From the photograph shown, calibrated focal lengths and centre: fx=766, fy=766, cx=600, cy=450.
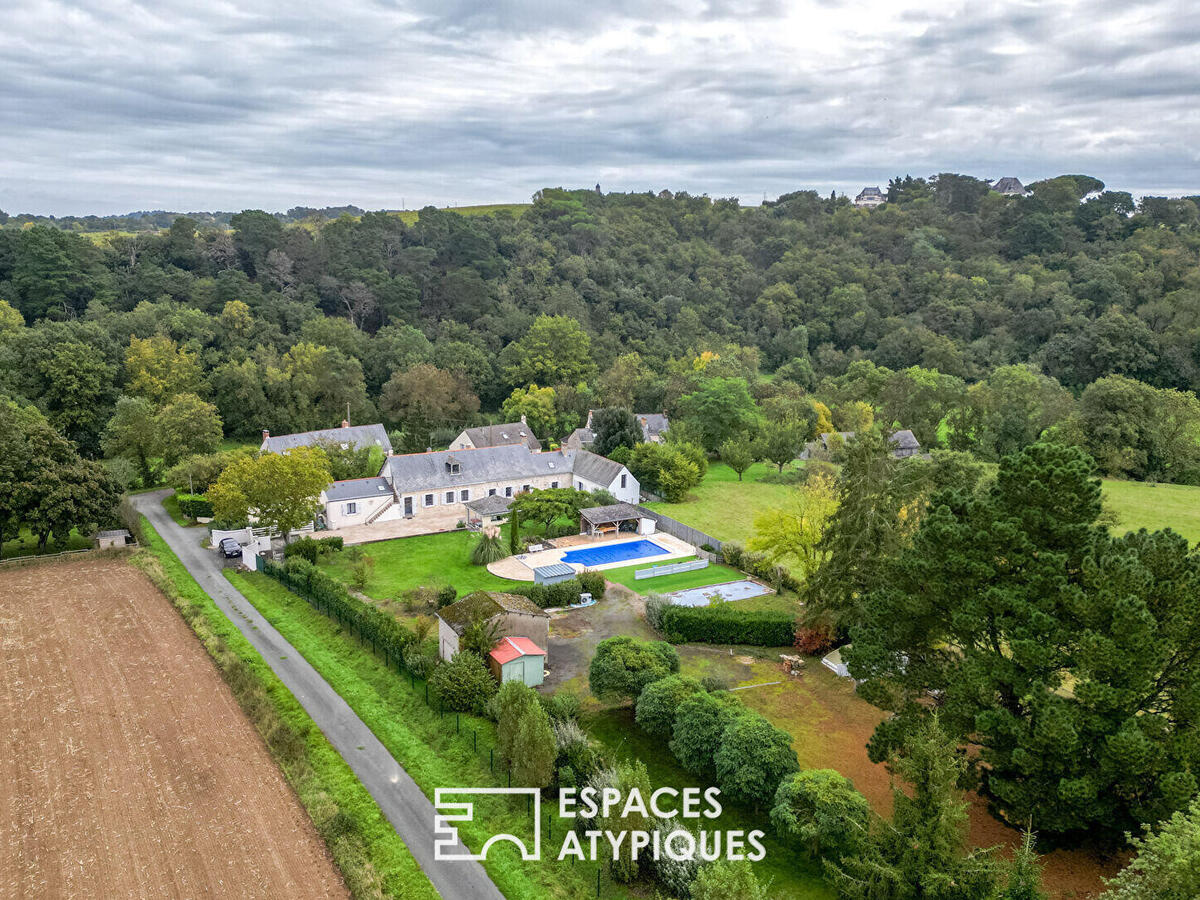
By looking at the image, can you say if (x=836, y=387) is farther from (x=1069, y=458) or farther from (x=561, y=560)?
(x=1069, y=458)

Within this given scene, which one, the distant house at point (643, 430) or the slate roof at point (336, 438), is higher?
the slate roof at point (336, 438)

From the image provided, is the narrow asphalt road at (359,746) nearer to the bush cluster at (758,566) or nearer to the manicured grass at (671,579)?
the manicured grass at (671,579)

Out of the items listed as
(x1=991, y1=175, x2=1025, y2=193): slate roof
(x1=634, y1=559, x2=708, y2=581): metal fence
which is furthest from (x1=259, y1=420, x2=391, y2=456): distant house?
(x1=991, y1=175, x2=1025, y2=193): slate roof

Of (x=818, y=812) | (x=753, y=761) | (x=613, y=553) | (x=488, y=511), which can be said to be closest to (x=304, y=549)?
(x=488, y=511)

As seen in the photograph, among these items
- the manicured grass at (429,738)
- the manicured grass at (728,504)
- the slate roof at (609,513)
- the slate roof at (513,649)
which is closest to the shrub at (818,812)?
the manicured grass at (429,738)

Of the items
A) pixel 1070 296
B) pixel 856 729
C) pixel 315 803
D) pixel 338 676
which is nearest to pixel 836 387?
pixel 1070 296
